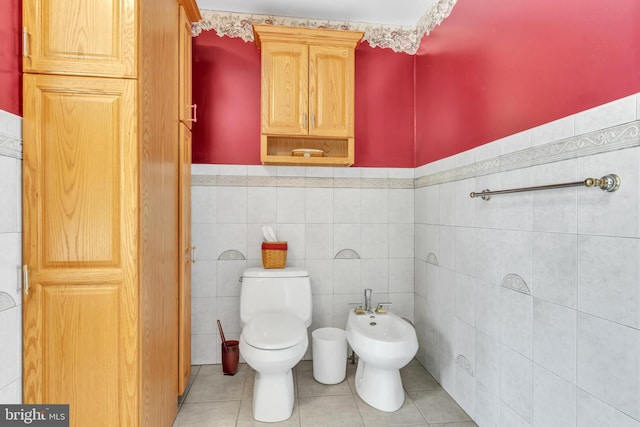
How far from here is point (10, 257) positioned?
47.2 inches

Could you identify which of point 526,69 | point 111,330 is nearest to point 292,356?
point 111,330

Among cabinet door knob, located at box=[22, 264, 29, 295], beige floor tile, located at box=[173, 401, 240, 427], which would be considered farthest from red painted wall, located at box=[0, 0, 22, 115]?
beige floor tile, located at box=[173, 401, 240, 427]

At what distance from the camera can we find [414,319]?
8.65 feet

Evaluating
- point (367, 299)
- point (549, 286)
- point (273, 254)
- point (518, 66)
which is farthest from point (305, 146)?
point (549, 286)

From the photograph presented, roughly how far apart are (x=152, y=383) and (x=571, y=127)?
1.98 meters

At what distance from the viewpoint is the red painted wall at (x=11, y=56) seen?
118 centimetres

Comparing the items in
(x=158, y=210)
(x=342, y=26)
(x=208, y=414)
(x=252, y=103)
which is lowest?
(x=208, y=414)

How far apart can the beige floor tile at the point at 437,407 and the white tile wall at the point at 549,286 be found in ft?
0.20

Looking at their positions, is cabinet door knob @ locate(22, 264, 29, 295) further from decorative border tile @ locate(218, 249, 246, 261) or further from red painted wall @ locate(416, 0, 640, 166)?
red painted wall @ locate(416, 0, 640, 166)

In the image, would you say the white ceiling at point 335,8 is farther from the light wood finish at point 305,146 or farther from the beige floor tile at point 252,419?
the beige floor tile at point 252,419

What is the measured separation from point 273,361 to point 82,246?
103 centimetres

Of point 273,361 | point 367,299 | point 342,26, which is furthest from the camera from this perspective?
point 342,26

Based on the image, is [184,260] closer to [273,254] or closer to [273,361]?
[273,254]

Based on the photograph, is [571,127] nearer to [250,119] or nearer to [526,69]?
[526,69]
